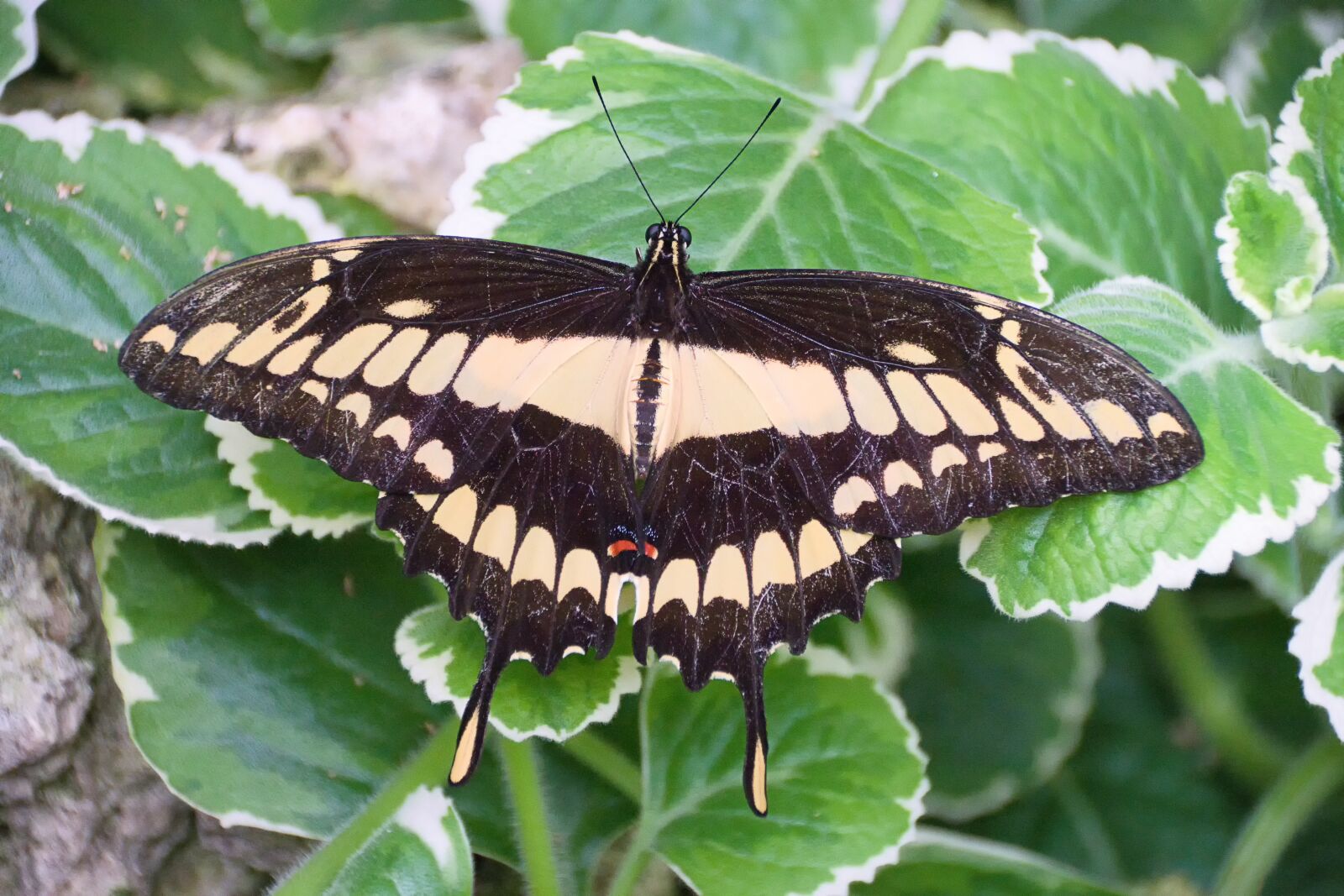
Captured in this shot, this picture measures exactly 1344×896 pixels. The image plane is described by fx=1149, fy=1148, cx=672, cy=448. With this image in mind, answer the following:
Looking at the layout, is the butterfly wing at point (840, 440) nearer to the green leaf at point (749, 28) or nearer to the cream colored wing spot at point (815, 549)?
the cream colored wing spot at point (815, 549)

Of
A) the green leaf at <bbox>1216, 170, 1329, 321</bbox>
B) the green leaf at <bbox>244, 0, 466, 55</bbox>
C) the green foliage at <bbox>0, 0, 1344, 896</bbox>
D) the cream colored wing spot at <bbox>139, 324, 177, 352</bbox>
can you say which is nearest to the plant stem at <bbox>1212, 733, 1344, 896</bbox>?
the green foliage at <bbox>0, 0, 1344, 896</bbox>

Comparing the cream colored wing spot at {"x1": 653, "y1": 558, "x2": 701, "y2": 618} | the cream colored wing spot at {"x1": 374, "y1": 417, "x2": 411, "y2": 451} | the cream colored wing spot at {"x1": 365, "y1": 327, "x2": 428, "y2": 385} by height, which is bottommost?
the cream colored wing spot at {"x1": 653, "y1": 558, "x2": 701, "y2": 618}

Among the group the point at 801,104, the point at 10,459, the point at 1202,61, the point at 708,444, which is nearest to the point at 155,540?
the point at 10,459

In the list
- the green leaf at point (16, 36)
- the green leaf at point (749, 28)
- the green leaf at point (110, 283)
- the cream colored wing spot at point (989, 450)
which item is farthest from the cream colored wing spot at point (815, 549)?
the green leaf at point (16, 36)

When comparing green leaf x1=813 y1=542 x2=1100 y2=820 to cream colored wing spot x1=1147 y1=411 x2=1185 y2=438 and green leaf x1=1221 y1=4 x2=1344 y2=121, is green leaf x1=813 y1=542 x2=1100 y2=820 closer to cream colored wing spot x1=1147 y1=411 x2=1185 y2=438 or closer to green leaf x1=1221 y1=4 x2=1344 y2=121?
cream colored wing spot x1=1147 y1=411 x2=1185 y2=438

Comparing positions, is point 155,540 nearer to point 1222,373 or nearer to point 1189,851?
point 1222,373

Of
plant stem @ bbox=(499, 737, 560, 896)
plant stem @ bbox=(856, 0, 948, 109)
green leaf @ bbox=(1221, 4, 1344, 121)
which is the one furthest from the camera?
green leaf @ bbox=(1221, 4, 1344, 121)
